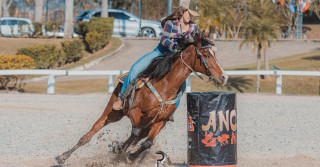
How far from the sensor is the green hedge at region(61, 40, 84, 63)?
26.0 m

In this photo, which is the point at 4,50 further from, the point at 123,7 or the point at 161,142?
the point at 123,7

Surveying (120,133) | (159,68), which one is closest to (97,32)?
(120,133)

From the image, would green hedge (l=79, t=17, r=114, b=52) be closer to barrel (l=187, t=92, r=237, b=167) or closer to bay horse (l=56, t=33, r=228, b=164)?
bay horse (l=56, t=33, r=228, b=164)

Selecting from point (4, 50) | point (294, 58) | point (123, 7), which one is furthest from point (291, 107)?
point (123, 7)

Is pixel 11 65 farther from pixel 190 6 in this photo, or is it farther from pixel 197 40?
pixel 197 40

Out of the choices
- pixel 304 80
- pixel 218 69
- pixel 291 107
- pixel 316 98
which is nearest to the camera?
pixel 218 69

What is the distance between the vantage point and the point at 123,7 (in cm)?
6059

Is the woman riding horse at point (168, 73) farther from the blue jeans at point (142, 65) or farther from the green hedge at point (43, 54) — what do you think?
the green hedge at point (43, 54)

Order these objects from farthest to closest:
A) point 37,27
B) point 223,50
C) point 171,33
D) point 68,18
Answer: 1. point 37,27
2. point 68,18
3. point 223,50
4. point 171,33

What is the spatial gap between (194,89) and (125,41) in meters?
14.0

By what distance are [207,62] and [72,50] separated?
21.3 m

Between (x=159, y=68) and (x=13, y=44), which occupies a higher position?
(x=13, y=44)

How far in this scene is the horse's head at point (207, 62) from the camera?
229 inches

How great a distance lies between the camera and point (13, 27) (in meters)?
33.2
